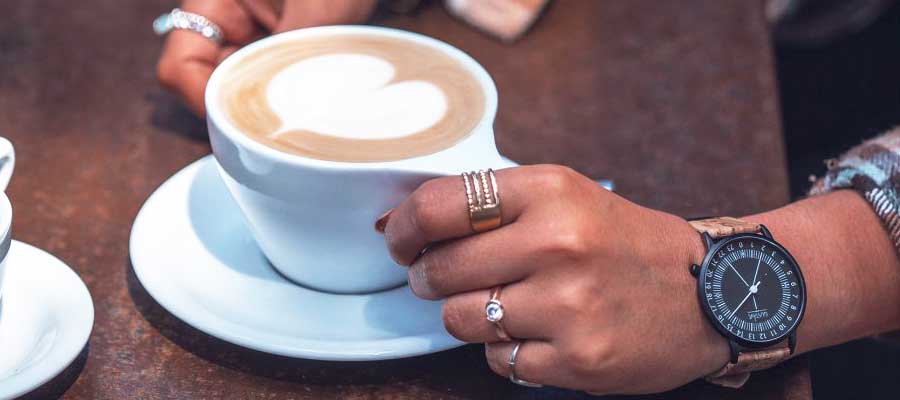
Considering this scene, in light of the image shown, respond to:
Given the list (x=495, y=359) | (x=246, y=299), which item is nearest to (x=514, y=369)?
(x=495, y=359)

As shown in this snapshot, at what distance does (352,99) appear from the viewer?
77cm

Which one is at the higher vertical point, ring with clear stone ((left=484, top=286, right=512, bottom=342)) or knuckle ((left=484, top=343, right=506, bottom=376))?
ring with clear stone ((left=484, top=286, right=512, bottom=342))

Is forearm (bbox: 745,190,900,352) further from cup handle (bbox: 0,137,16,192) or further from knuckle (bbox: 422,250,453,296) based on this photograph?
cup handle (bbox: 0,137,16,192)

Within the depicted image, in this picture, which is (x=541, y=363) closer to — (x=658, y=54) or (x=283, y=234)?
(x=283, y=234)

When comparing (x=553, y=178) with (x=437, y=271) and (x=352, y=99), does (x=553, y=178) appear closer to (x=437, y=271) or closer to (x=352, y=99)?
(x=437, y=271)

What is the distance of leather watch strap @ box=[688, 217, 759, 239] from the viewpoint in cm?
73

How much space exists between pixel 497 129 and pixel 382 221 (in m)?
0.42

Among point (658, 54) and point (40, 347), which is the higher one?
point (658, 54)

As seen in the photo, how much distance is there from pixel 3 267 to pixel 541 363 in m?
0.41

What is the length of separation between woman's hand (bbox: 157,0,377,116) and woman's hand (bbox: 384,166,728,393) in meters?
0.46

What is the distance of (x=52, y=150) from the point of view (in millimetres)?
971

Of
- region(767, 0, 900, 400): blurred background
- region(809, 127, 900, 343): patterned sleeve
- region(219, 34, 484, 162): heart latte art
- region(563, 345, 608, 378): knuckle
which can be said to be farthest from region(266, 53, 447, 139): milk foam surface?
region(767, 0, 900, 400): blurred background

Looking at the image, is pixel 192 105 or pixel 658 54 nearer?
pixel 192 105

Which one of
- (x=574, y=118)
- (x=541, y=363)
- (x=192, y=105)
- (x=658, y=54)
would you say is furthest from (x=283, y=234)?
(x=658, y=54)
